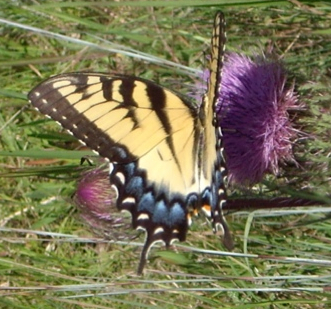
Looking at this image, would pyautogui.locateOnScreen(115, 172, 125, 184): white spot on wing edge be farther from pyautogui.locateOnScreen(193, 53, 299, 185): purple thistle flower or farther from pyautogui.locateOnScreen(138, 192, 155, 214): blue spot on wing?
pyautogui.locateOnScreen(193, 53, 299, 185): purple thistle flower

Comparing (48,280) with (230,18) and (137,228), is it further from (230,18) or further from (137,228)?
(230,18)

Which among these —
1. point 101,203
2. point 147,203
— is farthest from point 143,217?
point 101,203

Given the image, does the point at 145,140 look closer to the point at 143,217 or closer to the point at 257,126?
the point at 143,217

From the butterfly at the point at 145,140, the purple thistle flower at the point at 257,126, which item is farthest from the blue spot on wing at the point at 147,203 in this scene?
the purple thistle flower at the point at 257,126

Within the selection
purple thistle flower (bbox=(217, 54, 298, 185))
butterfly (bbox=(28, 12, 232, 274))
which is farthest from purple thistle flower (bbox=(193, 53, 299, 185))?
butterfly (bbox=(28, 12, 232, 274))

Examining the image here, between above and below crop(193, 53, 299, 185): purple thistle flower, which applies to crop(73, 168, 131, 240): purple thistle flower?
below

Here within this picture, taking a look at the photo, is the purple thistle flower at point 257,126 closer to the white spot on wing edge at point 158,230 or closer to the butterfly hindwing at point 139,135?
the butterfly hindwing at point 139,135
